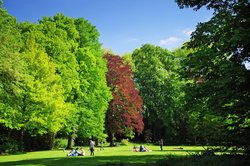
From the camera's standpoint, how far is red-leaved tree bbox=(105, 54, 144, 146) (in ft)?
165

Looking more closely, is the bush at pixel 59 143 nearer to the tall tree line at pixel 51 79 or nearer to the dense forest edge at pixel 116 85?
the dense forest edge at pixel 116 85

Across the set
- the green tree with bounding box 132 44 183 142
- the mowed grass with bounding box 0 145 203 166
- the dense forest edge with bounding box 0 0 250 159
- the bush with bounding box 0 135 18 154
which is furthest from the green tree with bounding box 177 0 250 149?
the green tree with bounding box 132 44 183 142

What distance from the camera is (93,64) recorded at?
43000mm

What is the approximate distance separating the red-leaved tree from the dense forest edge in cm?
16

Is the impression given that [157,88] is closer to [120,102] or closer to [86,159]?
[120,102]

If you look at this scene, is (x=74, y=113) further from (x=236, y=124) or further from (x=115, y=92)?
(x=236, y=124)

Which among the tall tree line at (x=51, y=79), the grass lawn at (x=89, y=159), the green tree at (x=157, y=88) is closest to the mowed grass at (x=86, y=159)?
the grass lawn at (x=89, y=159)

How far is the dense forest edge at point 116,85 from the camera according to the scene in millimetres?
14719

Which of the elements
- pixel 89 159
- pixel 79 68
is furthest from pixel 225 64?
pixel 79 68

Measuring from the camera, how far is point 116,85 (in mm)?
51625

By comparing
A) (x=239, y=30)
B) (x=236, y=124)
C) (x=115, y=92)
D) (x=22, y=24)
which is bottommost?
(x=236, y=124)

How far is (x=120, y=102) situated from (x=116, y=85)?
297 cm

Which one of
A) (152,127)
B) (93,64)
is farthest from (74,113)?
(152,127)

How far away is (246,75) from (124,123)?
3715 cm
